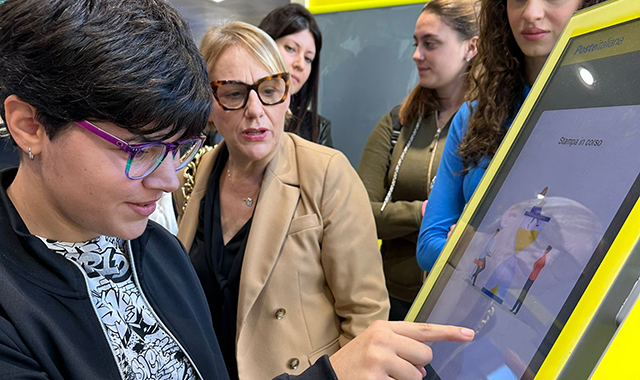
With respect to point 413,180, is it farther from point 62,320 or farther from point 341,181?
point 62,320

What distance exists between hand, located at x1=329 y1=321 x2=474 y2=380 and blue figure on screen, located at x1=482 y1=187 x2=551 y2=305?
0.26 ft

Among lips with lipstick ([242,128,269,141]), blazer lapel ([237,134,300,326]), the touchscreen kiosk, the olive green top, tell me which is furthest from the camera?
the olive green top

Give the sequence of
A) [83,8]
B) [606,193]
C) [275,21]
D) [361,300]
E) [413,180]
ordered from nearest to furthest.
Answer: [606,193], [83,8], [361,300], [413,180], [275,21]

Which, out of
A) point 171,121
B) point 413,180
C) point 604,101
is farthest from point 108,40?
point 413,180

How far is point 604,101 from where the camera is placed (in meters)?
0.65

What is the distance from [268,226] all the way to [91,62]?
90cm

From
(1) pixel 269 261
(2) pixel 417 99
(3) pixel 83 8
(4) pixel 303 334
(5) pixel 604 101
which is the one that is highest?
(2) pixel 417 99

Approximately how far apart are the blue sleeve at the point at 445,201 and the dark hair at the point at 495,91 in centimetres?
6

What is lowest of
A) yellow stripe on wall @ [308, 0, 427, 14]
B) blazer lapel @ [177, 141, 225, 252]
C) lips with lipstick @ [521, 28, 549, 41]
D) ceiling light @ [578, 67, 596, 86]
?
blazer lapel @ [177, 141, 225, 252]

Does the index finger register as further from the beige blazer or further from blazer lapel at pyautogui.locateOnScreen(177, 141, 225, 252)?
blazer lapel at pyautogui.locateOnScreen(177, 141, 225, 252)

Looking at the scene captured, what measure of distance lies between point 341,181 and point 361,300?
364 millimetres

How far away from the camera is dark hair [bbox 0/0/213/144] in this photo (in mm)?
888

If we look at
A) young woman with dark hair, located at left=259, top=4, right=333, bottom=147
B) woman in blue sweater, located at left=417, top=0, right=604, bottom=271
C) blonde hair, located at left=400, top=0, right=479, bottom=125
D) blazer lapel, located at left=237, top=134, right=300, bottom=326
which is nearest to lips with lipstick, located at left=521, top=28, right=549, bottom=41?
woman in blue sweater, located at left=417, top=0, right=604, bottom=271

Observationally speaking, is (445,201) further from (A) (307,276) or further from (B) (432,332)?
(B) (432,332)
